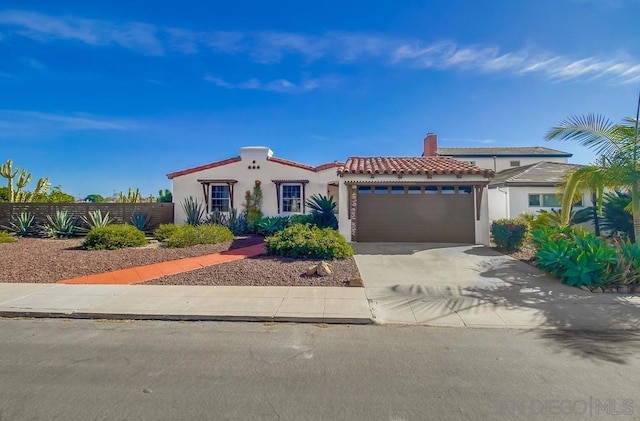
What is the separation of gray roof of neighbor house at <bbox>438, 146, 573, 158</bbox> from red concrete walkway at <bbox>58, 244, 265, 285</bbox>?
95.2 feet

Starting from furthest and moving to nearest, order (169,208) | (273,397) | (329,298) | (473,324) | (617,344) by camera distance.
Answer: (169,208) → (329,298) → (473,324) → (617,344) → (273,397)

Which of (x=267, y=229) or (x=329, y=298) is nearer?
(x=329, y=298)

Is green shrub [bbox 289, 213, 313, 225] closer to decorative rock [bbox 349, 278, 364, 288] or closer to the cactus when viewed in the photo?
decorative rock [bbox 349, 278, 364, 288]

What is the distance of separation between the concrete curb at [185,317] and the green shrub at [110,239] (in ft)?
20.8

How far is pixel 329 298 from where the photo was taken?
20.5 feet

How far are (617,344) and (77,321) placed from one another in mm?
8242

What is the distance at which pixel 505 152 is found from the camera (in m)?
34.8

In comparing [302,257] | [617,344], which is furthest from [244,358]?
[302,257]

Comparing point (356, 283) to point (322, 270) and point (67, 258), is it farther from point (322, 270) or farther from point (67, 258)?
point (67, 258)

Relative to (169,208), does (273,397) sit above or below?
below

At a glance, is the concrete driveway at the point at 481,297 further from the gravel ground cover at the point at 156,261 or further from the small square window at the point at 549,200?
the small square window at the point at 549,200

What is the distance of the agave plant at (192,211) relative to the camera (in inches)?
651

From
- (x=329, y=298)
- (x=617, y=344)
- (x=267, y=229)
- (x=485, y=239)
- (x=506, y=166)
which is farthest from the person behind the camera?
(x=506, y=166)

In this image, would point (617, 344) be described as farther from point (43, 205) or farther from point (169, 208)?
point (43, 205)
